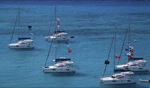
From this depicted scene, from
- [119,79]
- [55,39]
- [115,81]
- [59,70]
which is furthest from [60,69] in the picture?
[55,39]

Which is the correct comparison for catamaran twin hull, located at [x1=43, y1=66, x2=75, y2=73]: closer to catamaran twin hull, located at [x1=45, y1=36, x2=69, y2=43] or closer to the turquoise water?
the turquoise water

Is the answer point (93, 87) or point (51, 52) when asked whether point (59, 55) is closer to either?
point (51, 52)

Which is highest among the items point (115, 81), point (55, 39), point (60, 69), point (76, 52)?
point (115, 81)

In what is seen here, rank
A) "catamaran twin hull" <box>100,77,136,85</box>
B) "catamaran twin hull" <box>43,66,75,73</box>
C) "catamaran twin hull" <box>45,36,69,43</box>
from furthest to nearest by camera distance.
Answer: "catamaran twin hull" <box>45,36,69,43</box> → "catamaran twin hull" <box>43,66,75,73</box> → "catamaran twin hull" <box>100,77,136,85</box>

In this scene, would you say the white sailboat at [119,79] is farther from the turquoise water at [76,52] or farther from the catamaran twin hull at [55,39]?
the catamaran twin hull at [55,39]

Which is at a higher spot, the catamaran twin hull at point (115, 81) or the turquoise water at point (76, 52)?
the catamaran twin hull at point (115, 81)

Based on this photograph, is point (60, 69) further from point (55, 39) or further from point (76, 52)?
point (55, 39)

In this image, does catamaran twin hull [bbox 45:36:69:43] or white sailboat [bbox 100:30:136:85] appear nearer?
white sailboat [bbox 100:30:136:85]

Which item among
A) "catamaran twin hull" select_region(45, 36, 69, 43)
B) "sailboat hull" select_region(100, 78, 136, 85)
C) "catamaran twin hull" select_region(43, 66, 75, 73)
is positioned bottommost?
"catamaran twin hull" select_region(45, 36, 69, 43)

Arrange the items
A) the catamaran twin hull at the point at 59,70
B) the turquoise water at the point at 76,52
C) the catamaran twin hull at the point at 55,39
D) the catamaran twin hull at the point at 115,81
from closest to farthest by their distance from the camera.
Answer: the catamaran twin hull at the point at 115,81 → the turquoise water at the point at 76,52 → the catamaran twin hull at the point at 59,70 → the catamaran twin hull at the point at 55,39

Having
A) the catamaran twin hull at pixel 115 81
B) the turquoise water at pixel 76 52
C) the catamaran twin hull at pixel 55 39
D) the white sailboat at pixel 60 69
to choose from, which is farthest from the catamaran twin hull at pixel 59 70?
the catamaran twin hull at pixel 55 39

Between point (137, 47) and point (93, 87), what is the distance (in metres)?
28.2

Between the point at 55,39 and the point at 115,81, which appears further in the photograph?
the point at 55,39

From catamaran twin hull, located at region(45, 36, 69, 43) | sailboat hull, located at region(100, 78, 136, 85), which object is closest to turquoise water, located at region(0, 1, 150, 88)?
sailboat hull, located at region(100, 78, 136, 85)
